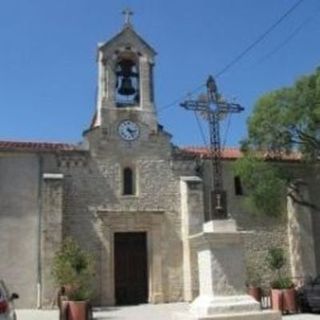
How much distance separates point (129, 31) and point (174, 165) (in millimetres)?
6140

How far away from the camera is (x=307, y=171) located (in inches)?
1077

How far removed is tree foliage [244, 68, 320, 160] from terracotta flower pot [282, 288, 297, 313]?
6647mm

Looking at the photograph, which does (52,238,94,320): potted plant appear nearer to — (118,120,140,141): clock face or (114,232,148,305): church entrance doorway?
(114,232,148,305): church entrance doorway

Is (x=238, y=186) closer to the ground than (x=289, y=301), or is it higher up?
higher up

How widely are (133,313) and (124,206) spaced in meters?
5.81

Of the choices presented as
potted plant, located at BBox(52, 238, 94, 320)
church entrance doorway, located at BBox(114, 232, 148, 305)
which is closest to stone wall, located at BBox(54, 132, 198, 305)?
church entrance doorway, located at BBox(114, 232, 148, 305)

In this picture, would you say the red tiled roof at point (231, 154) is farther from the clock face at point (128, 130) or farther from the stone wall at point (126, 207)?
the clock face at point (128, 130)

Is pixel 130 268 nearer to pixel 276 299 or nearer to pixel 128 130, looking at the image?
pixel 128 130

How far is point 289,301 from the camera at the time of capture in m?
18.5

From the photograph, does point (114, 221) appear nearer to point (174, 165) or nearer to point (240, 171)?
point (174, 165)

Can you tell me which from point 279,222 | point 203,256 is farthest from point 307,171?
point 203,256

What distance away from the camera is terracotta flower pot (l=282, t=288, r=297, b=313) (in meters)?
18.4

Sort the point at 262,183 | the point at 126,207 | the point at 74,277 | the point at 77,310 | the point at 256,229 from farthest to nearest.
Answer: the point at 256,229 < the point at 126,207 < the point at 262,183 < the point at 74,277 < the point at 77,310

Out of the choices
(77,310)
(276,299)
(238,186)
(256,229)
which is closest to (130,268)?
(256,229)
